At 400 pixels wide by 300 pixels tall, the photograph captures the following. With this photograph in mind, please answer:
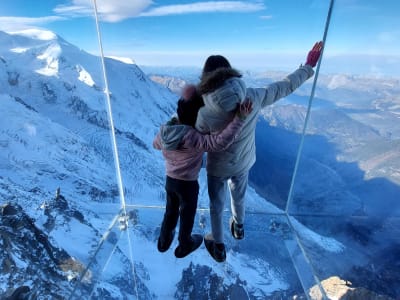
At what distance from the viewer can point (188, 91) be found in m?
1.09

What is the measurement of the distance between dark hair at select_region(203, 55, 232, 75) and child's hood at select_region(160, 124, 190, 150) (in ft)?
0.72

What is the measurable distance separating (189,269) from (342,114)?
2193mm

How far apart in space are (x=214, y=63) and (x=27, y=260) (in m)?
2.85

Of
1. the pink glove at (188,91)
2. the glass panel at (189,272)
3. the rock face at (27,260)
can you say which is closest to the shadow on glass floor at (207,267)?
the glass panel at (189,272)

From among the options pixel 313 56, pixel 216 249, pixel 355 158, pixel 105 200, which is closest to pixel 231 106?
pixel 313 56

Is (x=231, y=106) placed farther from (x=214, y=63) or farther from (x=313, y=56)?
(x=313, y=56)

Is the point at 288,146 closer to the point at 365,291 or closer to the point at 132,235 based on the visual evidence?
the point at 132,235

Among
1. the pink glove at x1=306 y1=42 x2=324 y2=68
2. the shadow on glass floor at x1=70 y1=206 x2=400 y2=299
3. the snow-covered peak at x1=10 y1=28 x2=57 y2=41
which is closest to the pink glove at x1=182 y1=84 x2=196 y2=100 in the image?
the pink glove at x1=306 y1=42 x2=324 y2=68

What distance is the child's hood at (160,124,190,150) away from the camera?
3.50 ft

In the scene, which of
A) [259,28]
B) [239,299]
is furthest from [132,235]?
[259,28]

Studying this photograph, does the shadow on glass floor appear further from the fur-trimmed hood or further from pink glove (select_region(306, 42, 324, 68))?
pink glove (select_region(306, 42, 324, 68))

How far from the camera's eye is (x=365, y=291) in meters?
2.80

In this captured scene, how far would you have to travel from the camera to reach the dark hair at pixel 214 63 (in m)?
1.07

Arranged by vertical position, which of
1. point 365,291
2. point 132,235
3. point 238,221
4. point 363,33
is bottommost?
point 365,291
